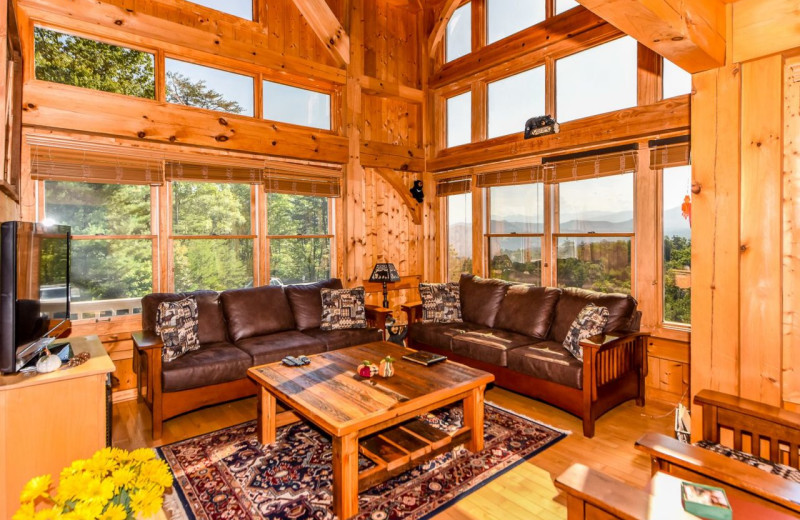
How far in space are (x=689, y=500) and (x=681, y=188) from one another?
9.67 ft

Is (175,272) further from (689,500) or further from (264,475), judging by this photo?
(689,500)

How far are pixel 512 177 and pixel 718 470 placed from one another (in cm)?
367

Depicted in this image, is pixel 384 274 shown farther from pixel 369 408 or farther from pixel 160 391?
pixel 369 408

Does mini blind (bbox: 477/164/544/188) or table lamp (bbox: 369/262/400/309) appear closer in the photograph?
mini blind (bbox: 477/164/544/188)

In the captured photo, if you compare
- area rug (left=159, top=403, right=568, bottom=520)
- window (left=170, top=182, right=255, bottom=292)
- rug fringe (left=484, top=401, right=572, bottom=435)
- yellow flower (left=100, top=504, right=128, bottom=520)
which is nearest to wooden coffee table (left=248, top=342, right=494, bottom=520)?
area rug (left=159, top=403, right=568, bottom=520)

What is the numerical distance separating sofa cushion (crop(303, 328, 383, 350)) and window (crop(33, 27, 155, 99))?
2704mm

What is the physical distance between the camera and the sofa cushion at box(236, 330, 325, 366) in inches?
139

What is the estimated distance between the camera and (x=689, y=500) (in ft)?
4.67

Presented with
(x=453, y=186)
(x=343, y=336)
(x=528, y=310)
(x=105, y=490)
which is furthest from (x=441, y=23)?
(x=105, y=490)

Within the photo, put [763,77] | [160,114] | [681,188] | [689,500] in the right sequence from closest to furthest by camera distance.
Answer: [689,500], [763,77], [681,188], [160,114]

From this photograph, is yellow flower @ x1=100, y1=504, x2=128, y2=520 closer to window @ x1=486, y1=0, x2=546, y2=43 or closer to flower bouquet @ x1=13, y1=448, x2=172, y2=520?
flower bouquet @ x1=13, y1=448, x2=172, y2=520

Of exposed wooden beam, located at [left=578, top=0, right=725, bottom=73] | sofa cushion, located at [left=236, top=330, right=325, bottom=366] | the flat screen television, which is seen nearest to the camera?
exposed wooden beam, located at [left=578, top=0, right=725, bottom=73]

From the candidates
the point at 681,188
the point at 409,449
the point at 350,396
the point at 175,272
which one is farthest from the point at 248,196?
the point at 681,188

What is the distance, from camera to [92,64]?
3.63 m
